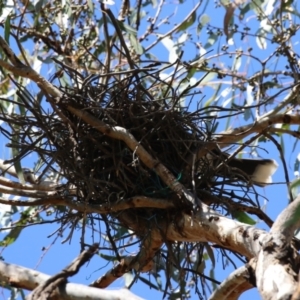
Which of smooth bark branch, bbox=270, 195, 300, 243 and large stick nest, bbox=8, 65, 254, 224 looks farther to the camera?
large stick nest, bbox=8, 65, 254, 224

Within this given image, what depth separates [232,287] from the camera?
7.16ft

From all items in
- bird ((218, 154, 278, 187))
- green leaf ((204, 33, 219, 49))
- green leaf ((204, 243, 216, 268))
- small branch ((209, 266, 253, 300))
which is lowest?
small branch ((209, 266, 253, 300))

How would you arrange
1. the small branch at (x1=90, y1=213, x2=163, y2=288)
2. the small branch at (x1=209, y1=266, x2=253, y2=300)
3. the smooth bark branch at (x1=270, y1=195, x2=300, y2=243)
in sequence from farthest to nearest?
1. the small branch at (x1=90, y1=213, x2=163, y2=288)
2. the small branch at (x1=209, y1=266, x2=253, y2=300)
3. the smooth bark branch at (x1=270, y1=195, x2=300, y2=243)

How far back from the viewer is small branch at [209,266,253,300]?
213 centimetres

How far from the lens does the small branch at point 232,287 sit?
7.00 ft

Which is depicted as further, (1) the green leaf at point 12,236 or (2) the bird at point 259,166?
(2) the bird at point 259,166

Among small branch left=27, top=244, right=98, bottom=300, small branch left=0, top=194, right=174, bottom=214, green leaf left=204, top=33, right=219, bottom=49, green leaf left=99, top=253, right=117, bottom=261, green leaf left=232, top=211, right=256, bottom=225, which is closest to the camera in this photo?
small branch left=27, top=244, right=98, bottom=300

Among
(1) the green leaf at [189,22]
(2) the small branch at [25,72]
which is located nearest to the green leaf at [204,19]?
(1) the green leaf at [189,22]

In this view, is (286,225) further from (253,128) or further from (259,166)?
(259,166)

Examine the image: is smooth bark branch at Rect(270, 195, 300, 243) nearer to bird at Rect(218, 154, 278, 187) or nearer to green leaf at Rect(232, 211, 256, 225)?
green leaf at Rect(232, 211, 256, 225)

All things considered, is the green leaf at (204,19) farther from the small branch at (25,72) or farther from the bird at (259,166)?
the small branch at (25,72)

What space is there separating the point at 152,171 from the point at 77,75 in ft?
1.49

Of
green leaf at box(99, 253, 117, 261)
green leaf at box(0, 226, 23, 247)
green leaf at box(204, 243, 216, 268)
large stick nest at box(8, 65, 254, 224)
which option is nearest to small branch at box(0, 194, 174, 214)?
large stick nest at box(8, 65, 254, 224)

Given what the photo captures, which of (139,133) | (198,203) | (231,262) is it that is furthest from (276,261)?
(139,133)
